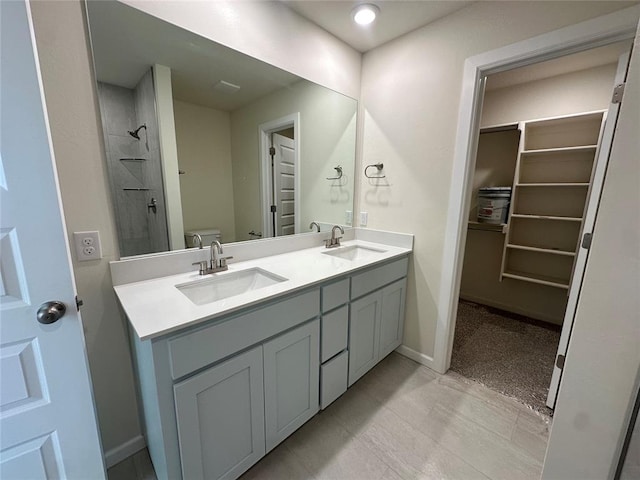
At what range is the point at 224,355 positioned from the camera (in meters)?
1.00

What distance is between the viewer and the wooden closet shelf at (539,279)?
2.46m

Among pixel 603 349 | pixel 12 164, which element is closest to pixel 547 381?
pixel 603 349

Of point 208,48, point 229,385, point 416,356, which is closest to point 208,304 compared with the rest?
point 229,385

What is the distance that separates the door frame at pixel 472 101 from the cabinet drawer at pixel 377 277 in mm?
281

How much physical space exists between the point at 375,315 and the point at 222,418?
1070 mm

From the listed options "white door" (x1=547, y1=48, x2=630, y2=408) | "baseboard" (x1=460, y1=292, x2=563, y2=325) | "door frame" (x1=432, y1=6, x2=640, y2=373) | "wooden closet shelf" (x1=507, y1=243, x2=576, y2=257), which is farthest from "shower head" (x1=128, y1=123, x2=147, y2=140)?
"baseboard" (x1=460, y1=292, x2=563, y2=325)

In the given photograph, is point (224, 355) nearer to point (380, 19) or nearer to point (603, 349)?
point (603, 349)

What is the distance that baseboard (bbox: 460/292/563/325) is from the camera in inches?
105

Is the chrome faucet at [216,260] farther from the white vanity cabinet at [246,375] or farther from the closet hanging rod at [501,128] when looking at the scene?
the closet hanging rod at [501,128]

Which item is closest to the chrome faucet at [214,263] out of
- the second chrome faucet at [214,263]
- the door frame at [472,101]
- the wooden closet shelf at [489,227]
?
the second chrome faucet at [214,263]

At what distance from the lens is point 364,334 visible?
67.4 inches

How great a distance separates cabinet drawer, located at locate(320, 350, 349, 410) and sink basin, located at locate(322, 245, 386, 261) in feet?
2.37

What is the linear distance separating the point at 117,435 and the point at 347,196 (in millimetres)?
2050

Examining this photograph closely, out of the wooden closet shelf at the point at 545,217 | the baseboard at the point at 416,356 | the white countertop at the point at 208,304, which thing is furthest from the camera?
the wooden closet shelf at the point at 545,217
